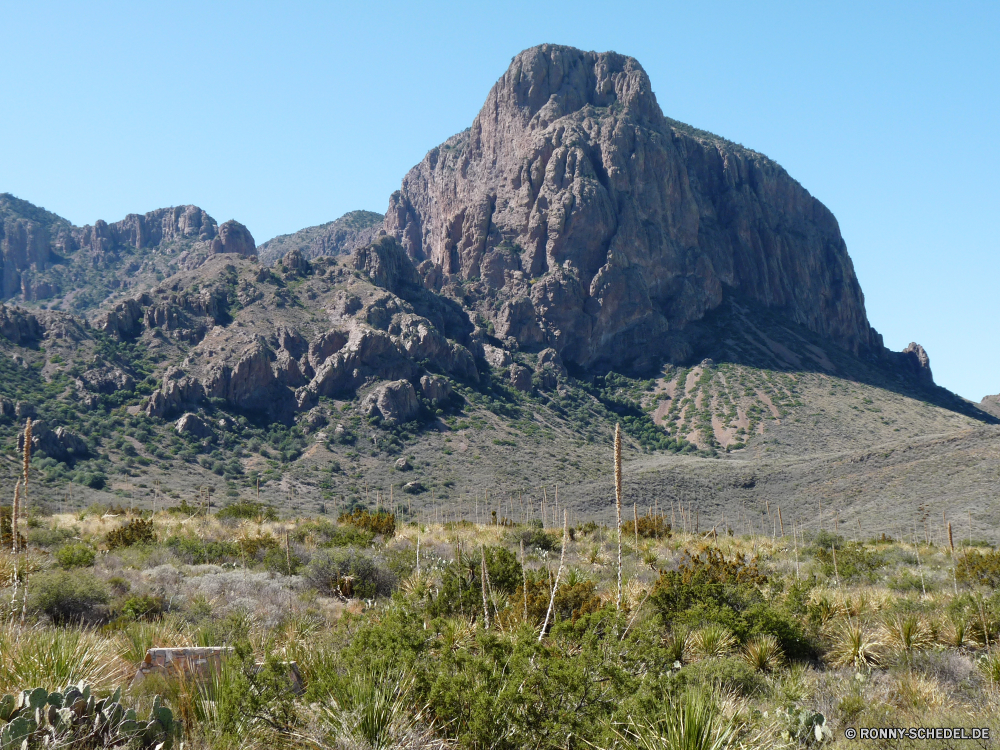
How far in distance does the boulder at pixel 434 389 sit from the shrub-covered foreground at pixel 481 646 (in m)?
61.0

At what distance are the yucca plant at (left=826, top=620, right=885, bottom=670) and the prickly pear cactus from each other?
9053mm

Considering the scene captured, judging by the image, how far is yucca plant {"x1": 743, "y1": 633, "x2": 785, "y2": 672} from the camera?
34.0 feet

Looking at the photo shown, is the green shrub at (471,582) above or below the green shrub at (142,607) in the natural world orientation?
above

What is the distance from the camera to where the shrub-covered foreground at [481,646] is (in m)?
6.09

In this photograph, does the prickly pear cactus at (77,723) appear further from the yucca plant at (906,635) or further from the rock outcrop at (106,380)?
the rock outcrop at (106,380)

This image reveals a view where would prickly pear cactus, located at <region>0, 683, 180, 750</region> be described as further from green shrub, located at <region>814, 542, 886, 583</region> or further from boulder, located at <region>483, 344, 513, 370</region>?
boulder, located at <region>483, 344, 513, 370</region>

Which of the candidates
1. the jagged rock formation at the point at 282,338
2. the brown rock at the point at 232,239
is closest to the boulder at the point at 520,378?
the jagged rock formation at the point at 282,338

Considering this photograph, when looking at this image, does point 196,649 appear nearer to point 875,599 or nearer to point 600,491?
point 875,599

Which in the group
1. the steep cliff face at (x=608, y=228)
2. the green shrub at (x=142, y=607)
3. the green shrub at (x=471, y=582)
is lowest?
the green shrub at (x=142, y=607)

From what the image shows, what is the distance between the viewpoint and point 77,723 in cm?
559

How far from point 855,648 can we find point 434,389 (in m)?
71.5

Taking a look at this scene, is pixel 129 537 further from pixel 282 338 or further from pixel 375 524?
pixel 282 338

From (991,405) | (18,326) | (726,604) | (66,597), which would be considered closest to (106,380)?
(18,326)

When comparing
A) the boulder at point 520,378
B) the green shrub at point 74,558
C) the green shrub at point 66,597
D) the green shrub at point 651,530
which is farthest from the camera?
the boulder at point 520,378
